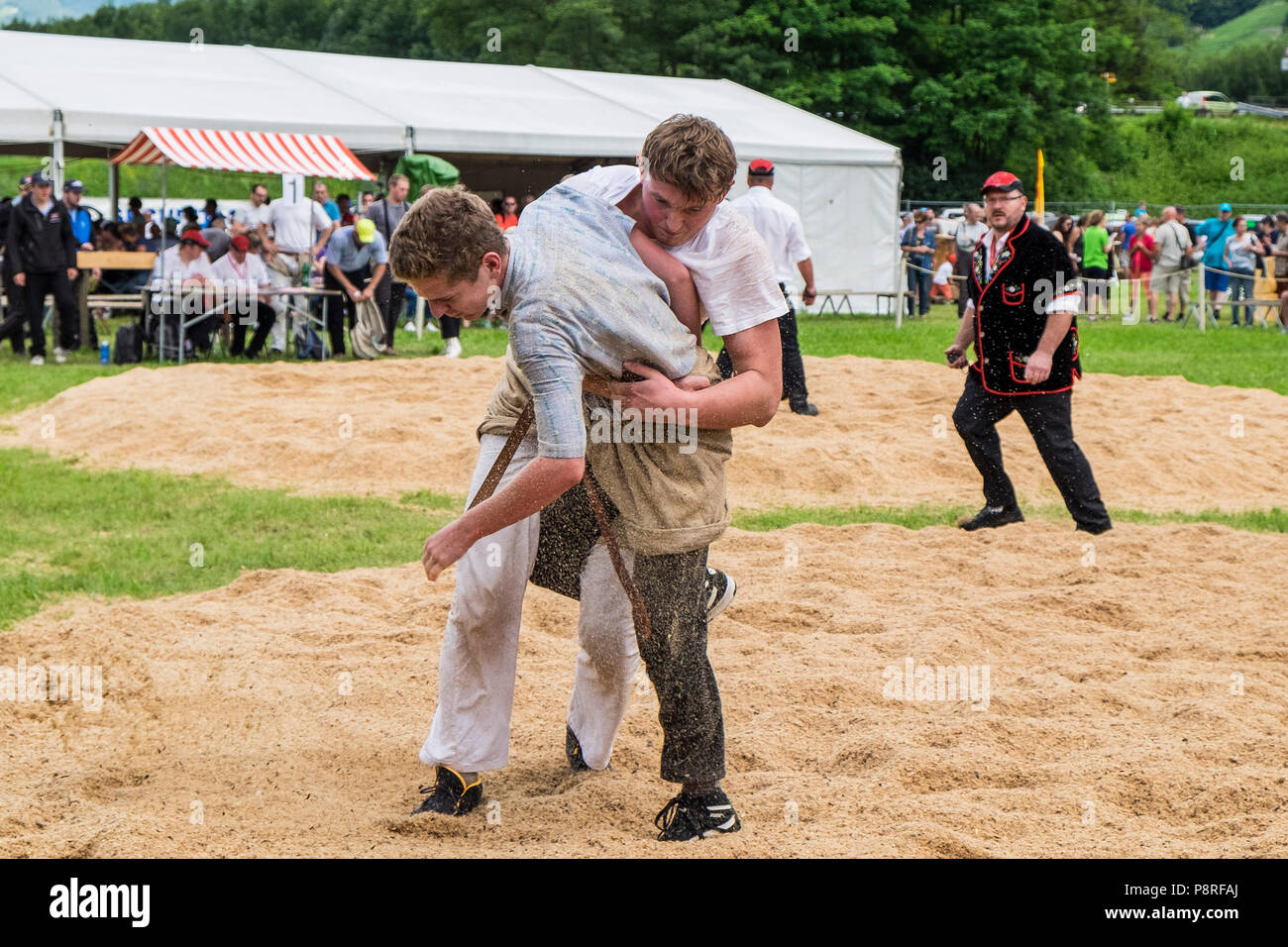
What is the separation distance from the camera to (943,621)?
5.76m

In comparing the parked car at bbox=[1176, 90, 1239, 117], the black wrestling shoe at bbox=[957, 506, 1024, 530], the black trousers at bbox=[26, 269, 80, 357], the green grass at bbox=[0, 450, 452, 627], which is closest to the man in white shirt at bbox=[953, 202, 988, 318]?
the black trousers at bbox=[26, 269, 80, 357]

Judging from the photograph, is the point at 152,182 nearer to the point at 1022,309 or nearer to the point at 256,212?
the point at 256,212

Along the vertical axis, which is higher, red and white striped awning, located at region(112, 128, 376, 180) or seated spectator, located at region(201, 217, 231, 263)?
red and white striped awning, located at region(112, 128, 376, 180)

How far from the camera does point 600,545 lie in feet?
12.3

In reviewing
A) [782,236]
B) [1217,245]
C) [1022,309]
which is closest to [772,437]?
[782,236]

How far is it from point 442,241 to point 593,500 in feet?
2.53

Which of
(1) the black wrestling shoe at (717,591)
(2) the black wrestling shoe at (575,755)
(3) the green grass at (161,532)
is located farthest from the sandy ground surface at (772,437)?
(1) the black wrestling shoe at (717,591)

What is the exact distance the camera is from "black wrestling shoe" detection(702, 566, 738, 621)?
12.4 feet

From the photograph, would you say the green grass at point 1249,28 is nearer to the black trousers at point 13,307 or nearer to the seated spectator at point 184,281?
the seated spectator at point 184,281

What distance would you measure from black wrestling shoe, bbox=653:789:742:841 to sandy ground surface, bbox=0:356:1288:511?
A: 5282 mm

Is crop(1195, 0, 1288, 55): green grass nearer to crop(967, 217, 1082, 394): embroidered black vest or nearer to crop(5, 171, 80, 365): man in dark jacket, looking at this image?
crop(5, 171, 80, 365): man in dark jacket

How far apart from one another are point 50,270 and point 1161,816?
14.9 meters
